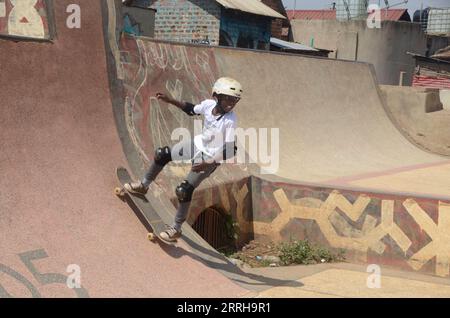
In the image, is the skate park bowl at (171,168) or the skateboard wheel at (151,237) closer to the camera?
the skate park bowl at (171,168)

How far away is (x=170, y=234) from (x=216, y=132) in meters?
1.14

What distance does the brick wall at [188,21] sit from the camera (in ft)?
78.1

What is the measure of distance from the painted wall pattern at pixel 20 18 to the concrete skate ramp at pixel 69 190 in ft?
6.23

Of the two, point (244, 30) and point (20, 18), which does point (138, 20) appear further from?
point (20, 18)

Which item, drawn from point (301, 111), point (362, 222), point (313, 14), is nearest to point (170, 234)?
point (362, 222)

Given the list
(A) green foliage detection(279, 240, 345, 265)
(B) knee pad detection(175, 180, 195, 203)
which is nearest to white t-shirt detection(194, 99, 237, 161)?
(B) knee pad detection(175, 180, 195, 203)

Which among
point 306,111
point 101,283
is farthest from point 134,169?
point 306,111

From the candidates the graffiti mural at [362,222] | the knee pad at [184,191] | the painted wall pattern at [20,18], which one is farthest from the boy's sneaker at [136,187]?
the graffiti mural at [362,222]

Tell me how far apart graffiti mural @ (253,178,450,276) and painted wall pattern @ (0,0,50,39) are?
13.6 feet

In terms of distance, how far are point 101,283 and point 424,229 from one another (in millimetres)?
5233

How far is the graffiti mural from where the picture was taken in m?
8.61

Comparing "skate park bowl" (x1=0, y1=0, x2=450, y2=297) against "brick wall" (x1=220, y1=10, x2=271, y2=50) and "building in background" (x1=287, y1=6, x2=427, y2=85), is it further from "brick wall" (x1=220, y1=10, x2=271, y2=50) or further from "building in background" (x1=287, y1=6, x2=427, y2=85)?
"building in background" (x1=287, y1=6, x2=427, y2=85)

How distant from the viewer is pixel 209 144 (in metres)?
5.76

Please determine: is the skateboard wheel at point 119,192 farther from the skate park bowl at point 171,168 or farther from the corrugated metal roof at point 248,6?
the corrugated metal roof at point 248,6
